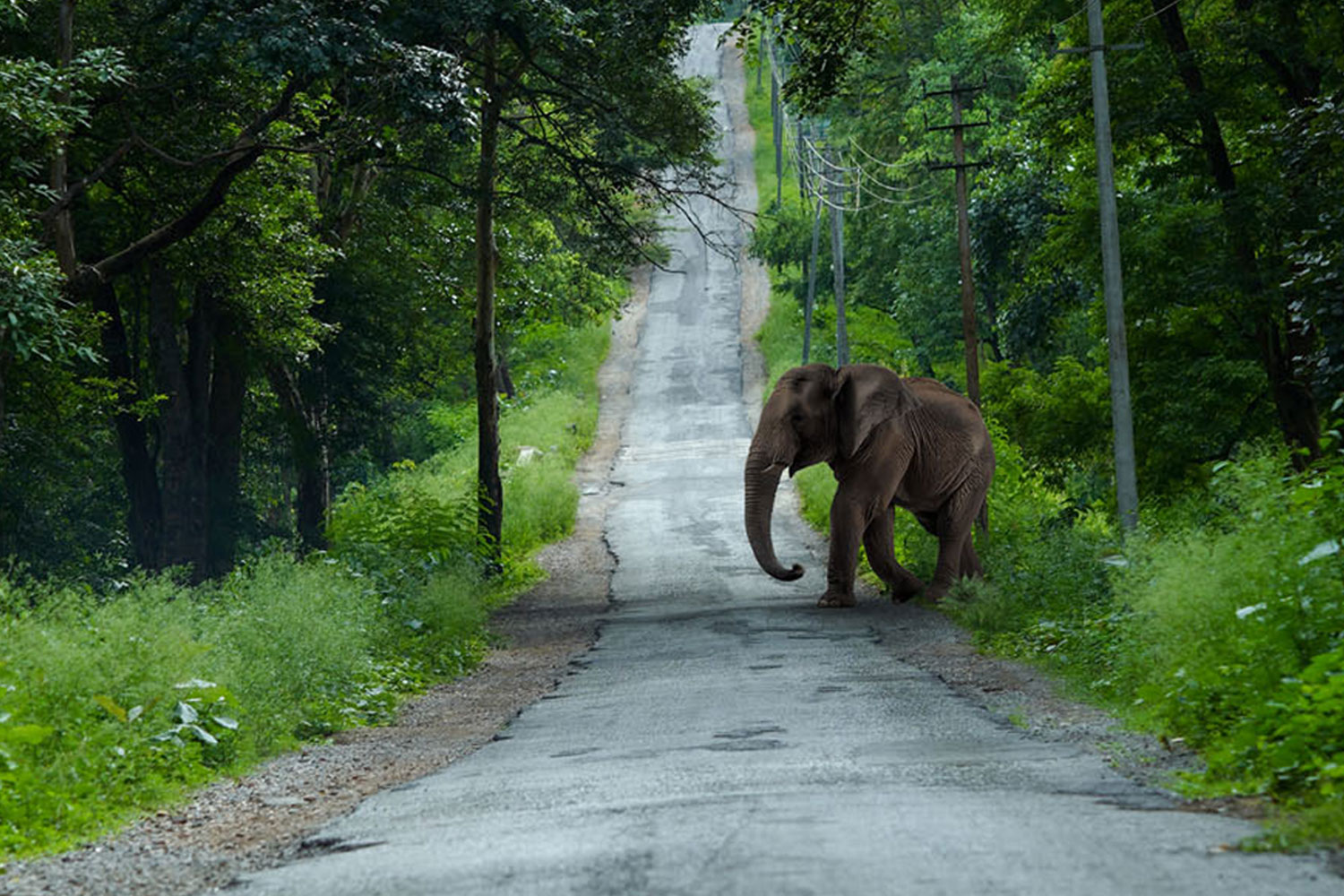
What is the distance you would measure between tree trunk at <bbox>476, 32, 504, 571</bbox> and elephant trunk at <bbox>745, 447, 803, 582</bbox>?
603cm

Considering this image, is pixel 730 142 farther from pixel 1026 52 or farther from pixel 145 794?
pixel 145 794

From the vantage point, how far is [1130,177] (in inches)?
1172

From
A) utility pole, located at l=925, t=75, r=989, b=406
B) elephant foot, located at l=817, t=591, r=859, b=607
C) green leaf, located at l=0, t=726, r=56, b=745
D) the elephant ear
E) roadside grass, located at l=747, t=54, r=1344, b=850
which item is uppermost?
utility pole, located at l=925, t=75, r=989, b=406

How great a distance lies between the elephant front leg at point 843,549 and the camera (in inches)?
868

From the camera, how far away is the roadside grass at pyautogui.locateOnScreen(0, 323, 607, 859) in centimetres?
1030

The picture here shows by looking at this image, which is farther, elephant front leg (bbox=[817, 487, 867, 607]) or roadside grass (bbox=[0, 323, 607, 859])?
elephant front leg (bbox=[817, 487, 867, 607])

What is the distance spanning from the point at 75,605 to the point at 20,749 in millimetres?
2870

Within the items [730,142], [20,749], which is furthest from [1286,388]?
[730,142]

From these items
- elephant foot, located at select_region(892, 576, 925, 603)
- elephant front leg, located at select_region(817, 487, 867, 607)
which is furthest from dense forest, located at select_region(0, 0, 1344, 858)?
elephant front leg, located at select_region(817, 487, 867, 607)

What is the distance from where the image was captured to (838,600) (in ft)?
73.3

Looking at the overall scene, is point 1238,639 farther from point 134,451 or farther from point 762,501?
point 134,451

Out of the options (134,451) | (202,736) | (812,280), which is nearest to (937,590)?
(202,736)

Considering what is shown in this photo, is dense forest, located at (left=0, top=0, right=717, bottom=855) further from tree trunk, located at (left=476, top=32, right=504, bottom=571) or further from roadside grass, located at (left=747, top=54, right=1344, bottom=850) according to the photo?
roadside grass, located at (left=747, top=54, right=1344, bottom=850)

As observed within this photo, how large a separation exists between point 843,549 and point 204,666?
10.7 meters
